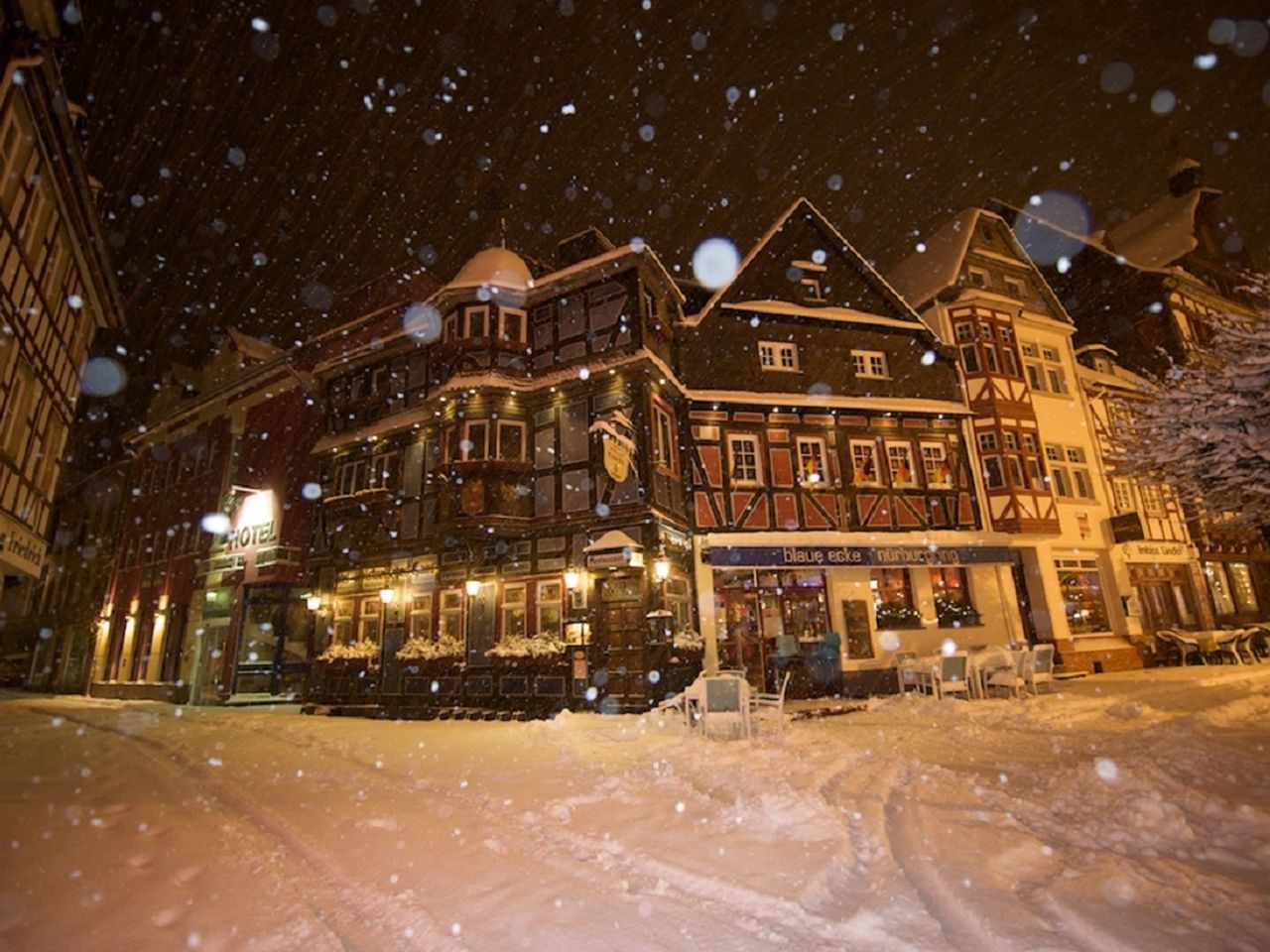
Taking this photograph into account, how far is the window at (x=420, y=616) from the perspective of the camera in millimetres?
17375

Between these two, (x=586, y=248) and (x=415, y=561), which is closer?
(x=415, y=561)

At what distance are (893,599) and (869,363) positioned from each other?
7.17 meters

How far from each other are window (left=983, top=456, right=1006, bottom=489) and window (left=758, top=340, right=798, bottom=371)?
21.8 ft

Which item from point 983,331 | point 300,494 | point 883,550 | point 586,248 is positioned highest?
point 586,248

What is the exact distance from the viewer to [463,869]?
4.72m

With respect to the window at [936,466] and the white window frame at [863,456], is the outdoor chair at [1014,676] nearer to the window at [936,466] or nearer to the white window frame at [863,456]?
the white window frame at [863,456]

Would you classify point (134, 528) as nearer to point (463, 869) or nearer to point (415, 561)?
point (415, 561)

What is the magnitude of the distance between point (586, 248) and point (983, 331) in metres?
13.0

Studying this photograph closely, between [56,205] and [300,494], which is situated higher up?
[56,205]

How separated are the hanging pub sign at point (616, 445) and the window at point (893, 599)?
8.26 metres

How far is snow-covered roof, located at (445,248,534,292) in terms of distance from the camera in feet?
58.4

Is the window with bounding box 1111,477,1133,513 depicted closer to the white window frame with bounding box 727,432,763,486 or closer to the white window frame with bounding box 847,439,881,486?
the white window frame with bounding box 847,439,881,486

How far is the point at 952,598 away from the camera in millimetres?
19031

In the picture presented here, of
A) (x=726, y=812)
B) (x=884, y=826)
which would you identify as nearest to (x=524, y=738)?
(x=726, y=812)
